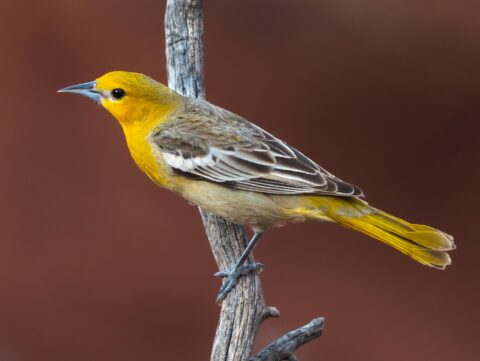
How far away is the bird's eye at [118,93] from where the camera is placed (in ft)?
15.4

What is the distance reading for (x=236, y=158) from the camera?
4.59 m

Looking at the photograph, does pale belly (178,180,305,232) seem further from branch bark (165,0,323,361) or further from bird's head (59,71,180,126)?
bird's head (59,71,180,126)

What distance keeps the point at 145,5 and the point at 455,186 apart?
2.80 metres

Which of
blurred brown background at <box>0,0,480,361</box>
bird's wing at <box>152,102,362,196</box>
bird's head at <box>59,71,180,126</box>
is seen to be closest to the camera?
bird's wing at <box>152,102,362,196</box>

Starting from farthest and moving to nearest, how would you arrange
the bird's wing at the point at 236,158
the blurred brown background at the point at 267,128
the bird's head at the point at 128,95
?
the blurred brown background at the point at 267,128
the bird's head at the point at 128,95
the bird's wing at the point at 236,158

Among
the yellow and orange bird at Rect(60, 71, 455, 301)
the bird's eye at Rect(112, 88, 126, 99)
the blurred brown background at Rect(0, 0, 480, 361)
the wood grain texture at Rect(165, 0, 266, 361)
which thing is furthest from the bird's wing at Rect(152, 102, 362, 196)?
the blurred brown background at Rect(0, 0, 480, 361)

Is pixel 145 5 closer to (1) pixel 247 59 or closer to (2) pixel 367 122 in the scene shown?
(1) pixel 247 59

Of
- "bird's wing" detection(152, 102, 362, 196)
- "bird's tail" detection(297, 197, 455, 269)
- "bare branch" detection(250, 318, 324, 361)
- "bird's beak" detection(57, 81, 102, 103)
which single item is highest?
"bird's beak" detection(57, 81, 102, 103)

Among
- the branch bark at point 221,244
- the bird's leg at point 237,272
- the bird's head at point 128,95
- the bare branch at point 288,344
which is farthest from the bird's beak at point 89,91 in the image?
the bare branch at point 288,344

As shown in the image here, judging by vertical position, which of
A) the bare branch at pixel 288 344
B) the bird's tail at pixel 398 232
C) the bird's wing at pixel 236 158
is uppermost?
the bird's wing at pixel 236 158

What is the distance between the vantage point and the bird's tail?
4254mm

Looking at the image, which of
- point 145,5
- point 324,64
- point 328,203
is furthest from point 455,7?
point 328,203

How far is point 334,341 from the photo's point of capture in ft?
23.8

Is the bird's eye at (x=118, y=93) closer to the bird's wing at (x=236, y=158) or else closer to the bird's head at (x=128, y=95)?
the bird's head at (x=128, y=95)
